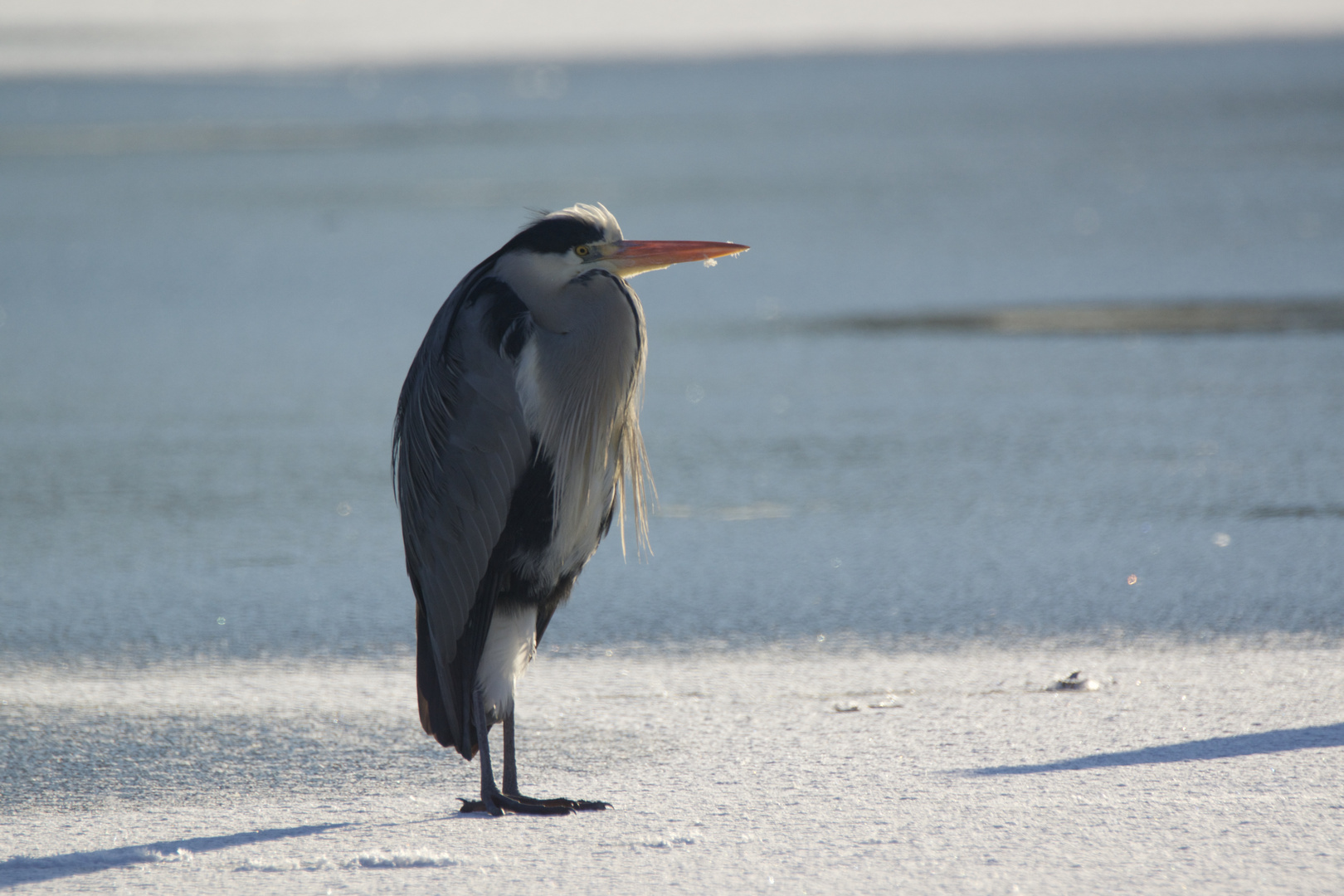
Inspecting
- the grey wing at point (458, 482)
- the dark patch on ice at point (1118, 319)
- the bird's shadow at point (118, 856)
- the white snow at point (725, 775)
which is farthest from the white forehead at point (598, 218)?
the dark patch on ice at point (1118, 319)

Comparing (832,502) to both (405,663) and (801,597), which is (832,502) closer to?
(801,597)

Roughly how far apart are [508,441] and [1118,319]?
6.68m

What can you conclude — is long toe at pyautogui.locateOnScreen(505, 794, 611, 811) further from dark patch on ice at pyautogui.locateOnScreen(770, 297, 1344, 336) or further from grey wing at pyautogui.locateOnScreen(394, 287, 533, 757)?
dark patch on ice at pyautogui.locateOnScreen(770, 297, 1344, 336)

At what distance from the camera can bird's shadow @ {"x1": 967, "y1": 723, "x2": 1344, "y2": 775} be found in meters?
3.04

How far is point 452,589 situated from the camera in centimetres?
310

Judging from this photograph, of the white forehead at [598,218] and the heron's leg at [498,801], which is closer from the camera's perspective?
the heron's leg at [498,801]

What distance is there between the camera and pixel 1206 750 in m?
3.10

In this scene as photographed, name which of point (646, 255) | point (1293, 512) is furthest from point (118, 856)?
point (1293, 512)

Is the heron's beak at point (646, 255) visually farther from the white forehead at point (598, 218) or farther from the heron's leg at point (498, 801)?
the heron's leg at point (498, 801)

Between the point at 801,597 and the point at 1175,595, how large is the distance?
1.11 m

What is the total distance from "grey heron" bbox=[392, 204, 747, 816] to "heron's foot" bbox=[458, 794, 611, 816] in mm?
37

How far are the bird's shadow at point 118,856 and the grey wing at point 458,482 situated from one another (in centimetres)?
41

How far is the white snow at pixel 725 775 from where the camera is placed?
2.56 metres

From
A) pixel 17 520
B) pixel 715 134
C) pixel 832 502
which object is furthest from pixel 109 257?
pixel 715 134
